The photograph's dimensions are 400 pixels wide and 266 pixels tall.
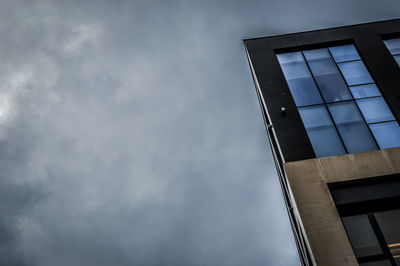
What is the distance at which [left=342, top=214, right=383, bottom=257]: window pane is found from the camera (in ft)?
39.2

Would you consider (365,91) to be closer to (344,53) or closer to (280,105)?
(344,53)

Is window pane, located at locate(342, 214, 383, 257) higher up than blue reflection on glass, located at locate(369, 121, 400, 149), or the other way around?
blue reflection on glass, located at locate(369, 121, 400, 149)

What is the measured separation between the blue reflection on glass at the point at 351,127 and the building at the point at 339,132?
2.1 inches

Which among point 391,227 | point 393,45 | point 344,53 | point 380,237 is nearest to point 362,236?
point 380,237

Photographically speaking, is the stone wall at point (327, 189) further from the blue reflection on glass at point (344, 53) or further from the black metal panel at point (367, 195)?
the blue reflection on glass at point (344, 53)

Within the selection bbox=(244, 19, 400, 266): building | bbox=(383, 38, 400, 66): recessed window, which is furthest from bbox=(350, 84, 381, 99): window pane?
bbox=(383, 38, 400, 66): recessed window

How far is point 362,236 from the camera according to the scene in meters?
12.6

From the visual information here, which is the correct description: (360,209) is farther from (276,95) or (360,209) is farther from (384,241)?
(276,95)

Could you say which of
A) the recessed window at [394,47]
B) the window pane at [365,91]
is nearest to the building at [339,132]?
the window pane at [365,91]

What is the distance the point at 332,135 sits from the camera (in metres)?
13.8

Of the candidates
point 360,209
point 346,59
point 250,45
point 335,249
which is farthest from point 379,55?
point 335,249

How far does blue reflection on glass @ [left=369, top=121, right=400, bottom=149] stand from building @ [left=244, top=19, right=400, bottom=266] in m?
0.05

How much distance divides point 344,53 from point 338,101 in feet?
15.3

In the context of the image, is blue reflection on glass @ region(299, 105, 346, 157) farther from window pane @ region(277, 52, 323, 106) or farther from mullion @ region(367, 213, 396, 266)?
mullion @ region(367, 213, 396, 266)
